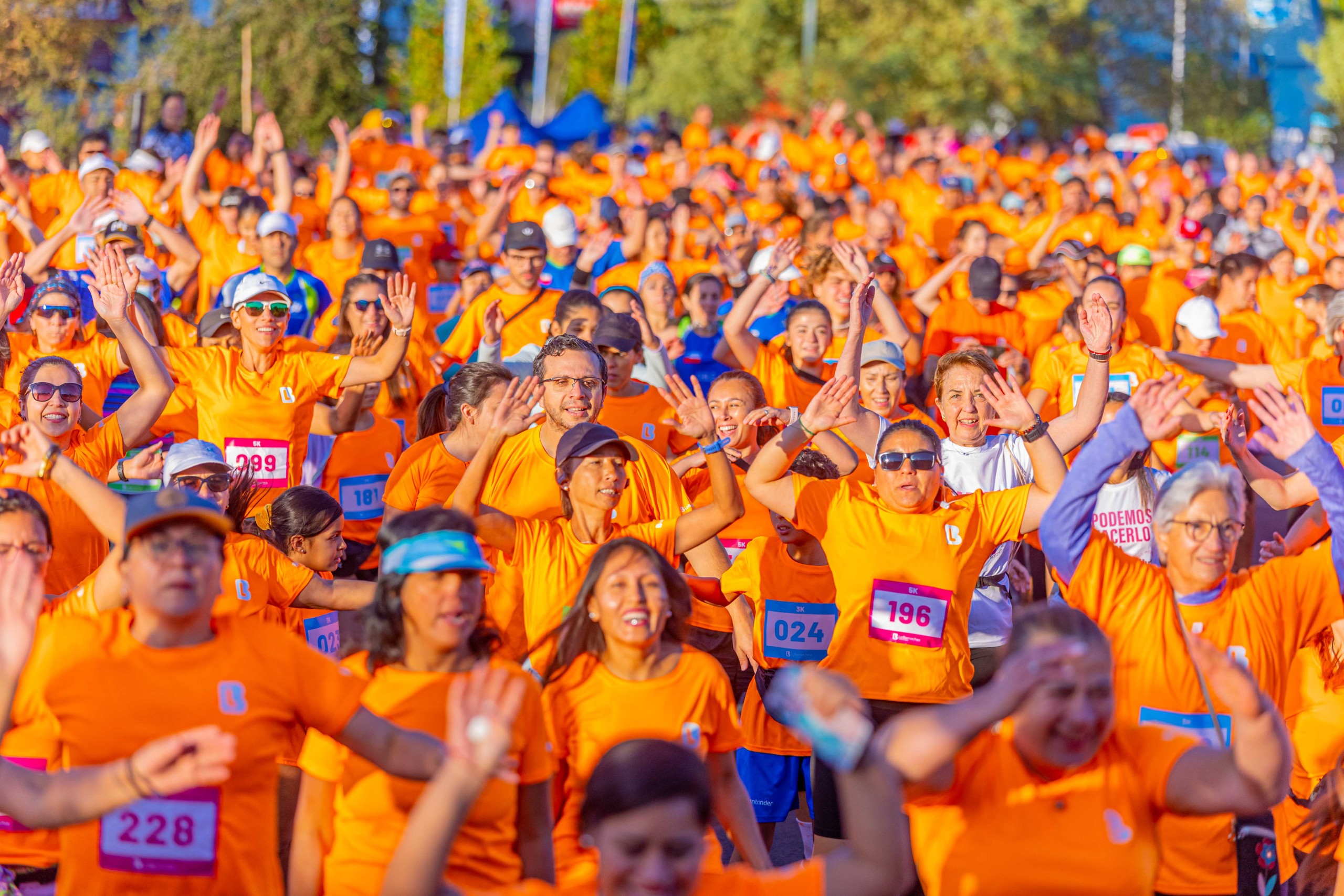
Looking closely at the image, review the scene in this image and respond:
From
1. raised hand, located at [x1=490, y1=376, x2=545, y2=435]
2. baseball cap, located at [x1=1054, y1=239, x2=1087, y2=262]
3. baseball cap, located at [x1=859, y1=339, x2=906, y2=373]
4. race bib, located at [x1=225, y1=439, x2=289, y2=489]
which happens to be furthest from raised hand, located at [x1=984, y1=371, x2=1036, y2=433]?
baseball cap, located at [x1=1054, y1=239, x2=1087, y2=262]

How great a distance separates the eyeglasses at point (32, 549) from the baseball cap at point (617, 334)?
10.3 ft

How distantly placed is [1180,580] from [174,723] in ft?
9.13

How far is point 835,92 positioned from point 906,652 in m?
28.8

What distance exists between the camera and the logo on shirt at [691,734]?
3.90 metres

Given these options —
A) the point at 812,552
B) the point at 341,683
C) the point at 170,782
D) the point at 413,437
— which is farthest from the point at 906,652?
the point at 413,437

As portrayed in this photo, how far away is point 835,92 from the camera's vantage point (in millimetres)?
32562

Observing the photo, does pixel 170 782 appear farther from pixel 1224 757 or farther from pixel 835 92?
pixel 835 92

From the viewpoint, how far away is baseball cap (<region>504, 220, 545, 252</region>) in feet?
28.9

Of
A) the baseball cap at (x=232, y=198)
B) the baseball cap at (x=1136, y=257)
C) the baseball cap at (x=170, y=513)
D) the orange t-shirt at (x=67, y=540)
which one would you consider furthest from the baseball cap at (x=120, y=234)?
the baseball cap at (x=1136, y=257)

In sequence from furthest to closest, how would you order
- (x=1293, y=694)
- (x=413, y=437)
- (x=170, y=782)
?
(x=413, y=437), (x=1293, y=694), (x=170, y=782)

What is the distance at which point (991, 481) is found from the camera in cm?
636

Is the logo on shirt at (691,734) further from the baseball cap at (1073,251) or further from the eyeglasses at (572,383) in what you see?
the baseball cap at (1073,251)

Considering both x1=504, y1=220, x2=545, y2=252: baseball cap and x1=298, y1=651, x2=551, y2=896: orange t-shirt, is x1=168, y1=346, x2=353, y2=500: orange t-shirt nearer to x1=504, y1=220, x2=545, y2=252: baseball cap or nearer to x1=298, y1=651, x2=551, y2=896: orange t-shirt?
x1=504, y1=220, x2=545, y2=252: baseball cap

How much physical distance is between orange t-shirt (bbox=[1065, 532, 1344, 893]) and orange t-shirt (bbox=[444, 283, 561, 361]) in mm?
4659
